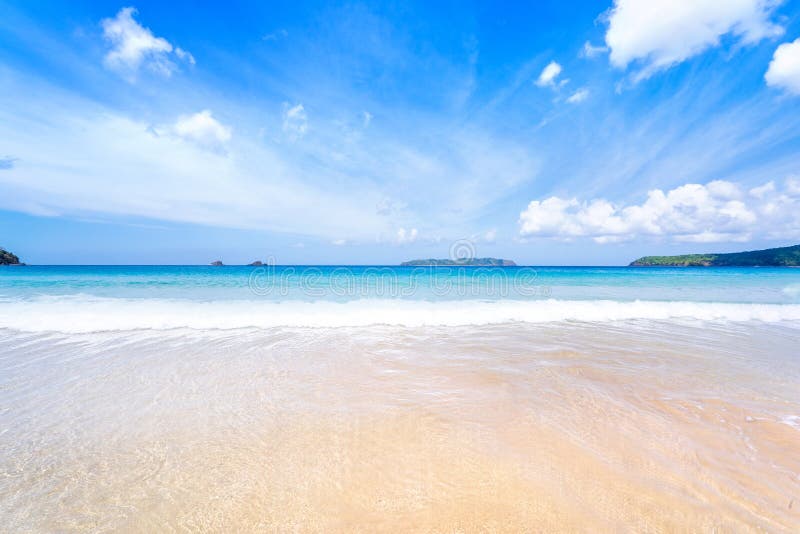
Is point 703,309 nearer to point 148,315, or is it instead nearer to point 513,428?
point 513,428

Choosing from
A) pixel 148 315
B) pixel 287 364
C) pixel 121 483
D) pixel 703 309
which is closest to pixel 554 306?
pixel 703 309

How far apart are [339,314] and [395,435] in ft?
23.7

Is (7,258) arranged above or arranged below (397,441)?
above

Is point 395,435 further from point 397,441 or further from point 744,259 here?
point 744,259

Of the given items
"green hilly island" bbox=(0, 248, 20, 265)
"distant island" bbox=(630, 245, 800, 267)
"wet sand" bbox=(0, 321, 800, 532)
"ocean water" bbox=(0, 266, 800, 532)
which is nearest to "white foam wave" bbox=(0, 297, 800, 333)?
"ocean water" bbox=(0, 266, 800, 532)

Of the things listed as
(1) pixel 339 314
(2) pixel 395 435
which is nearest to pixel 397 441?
(2) pixel 395 435

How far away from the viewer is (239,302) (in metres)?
12.8

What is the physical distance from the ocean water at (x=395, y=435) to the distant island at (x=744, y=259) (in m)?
Answer: 105

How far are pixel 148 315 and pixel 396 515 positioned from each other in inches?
412

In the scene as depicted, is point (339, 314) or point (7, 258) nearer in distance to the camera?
point (339, 314)

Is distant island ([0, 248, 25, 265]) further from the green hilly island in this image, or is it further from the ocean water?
the ocean water

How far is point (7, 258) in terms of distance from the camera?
7781cm

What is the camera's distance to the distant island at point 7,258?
75925 mm

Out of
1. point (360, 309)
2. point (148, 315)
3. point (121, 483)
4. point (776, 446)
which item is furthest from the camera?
point (360, 309)
